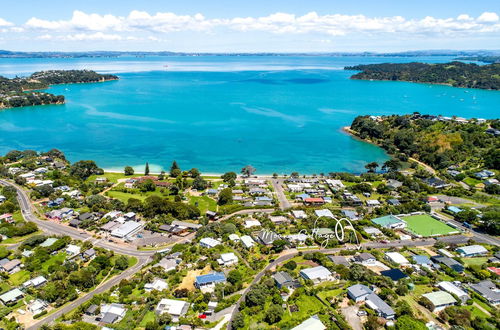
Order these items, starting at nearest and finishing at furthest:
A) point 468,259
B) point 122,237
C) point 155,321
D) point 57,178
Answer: point 155,321 → point 468,259 → point 122,237 → point 57,178

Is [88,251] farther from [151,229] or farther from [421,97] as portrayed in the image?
[421,97]

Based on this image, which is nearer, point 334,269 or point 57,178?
point 334,269

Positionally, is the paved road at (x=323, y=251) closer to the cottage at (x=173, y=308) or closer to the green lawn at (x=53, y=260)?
the cottage at (x=173, y=308)

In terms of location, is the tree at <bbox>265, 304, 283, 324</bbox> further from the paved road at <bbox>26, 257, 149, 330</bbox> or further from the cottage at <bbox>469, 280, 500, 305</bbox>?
the cottage at <bbox>469, 280, 500, 305</bbox>

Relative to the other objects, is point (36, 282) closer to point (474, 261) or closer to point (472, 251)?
point (474, 261)

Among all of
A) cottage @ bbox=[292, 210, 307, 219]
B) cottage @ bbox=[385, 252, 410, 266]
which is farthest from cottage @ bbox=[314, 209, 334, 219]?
cottage @ bbox=[385, 252, 410, 266]

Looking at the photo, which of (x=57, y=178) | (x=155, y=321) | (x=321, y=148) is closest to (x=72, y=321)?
(x=155, y=321)

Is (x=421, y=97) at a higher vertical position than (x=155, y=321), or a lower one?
higher
